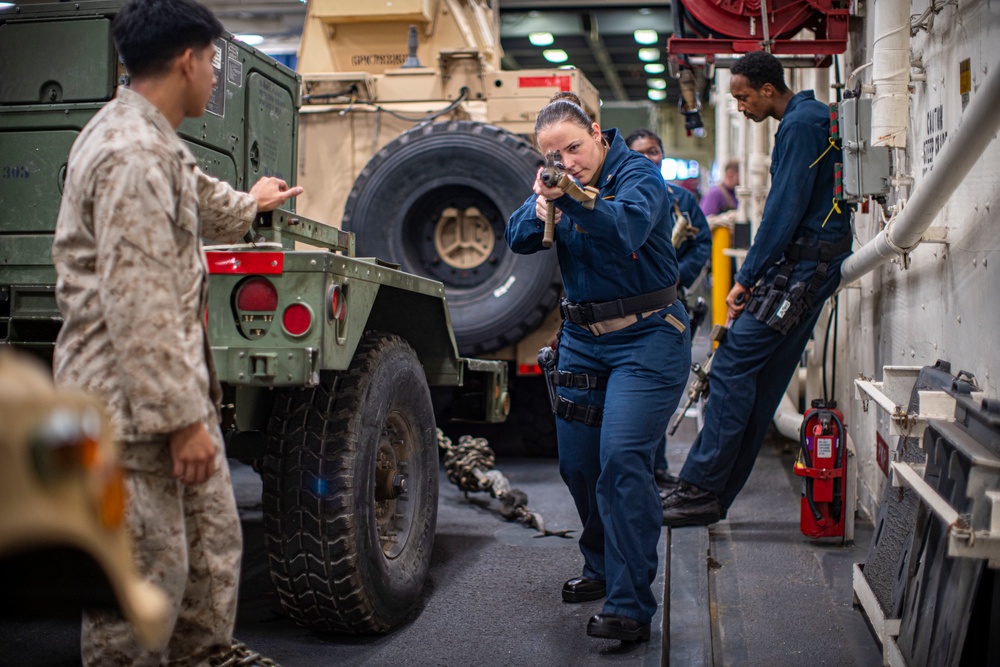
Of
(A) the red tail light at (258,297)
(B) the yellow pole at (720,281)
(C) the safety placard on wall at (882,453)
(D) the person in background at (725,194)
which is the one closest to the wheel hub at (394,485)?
(A) the red tail light at (258,297)

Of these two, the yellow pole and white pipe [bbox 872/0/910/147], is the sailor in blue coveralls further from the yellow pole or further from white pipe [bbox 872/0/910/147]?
the yellow pole

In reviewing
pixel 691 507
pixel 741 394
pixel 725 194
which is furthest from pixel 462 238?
pixel 725 194

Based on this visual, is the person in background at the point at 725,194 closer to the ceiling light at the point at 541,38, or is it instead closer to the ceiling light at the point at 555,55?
the ceiling light at the point at 541,38

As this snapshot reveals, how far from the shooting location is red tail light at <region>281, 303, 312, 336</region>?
9.81ft

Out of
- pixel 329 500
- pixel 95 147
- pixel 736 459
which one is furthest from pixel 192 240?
pixel 736 459

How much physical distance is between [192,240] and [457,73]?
4.63 metres

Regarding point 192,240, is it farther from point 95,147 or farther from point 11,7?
point 11,7

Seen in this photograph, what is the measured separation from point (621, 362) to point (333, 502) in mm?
1044

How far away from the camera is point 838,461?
459cm

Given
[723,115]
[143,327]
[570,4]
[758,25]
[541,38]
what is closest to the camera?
[143,327]

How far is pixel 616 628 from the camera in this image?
333 centimetres

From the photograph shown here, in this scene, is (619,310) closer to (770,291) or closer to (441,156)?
(770,291)

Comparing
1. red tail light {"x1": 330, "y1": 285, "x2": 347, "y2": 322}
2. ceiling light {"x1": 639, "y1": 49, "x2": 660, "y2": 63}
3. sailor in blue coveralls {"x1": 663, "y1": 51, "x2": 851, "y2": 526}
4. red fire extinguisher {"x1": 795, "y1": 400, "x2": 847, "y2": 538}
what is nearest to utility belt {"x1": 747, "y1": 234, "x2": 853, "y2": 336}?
sailor in blue coveralls {"x1": 663, "y1": 51, "x2": 851, "y2": 526}

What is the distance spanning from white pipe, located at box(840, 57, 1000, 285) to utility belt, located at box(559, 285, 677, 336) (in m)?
0.76
